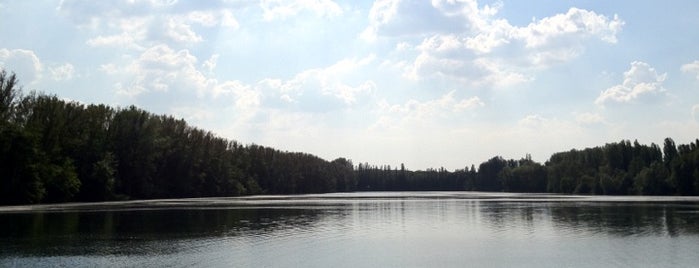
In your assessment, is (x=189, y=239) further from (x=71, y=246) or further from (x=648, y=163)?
(x=648, y=163)

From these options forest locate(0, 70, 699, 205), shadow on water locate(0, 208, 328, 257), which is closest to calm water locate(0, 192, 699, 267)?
shadow on water locate(0, 208, 328, 257)

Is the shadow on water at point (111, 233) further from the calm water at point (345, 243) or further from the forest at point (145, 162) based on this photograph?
the forest at point (145, 162)

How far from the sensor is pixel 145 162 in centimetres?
10862

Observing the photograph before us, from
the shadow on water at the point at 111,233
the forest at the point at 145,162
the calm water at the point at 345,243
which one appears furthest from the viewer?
the forest at the point at 145,162

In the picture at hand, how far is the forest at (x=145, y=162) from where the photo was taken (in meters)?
74.2

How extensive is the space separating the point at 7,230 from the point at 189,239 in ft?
37.9

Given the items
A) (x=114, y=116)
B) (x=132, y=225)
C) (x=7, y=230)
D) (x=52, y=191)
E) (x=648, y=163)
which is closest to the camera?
(x=7, y=230)

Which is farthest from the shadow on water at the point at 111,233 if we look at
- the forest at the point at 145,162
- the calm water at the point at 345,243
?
the forest at the point at 145,162

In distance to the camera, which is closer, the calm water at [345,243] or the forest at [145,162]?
the calm water at [345,243]

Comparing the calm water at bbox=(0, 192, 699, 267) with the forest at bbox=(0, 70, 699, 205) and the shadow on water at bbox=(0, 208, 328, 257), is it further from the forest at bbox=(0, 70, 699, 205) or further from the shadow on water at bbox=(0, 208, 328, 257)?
the forest at bbox=(0, 70, 699, 205)

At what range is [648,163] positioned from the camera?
17575cm

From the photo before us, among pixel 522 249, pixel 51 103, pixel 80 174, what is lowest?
pixel 522 249

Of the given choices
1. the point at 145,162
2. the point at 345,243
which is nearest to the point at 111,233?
the point at 345,243

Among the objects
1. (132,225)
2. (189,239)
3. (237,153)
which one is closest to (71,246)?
(189,239)
